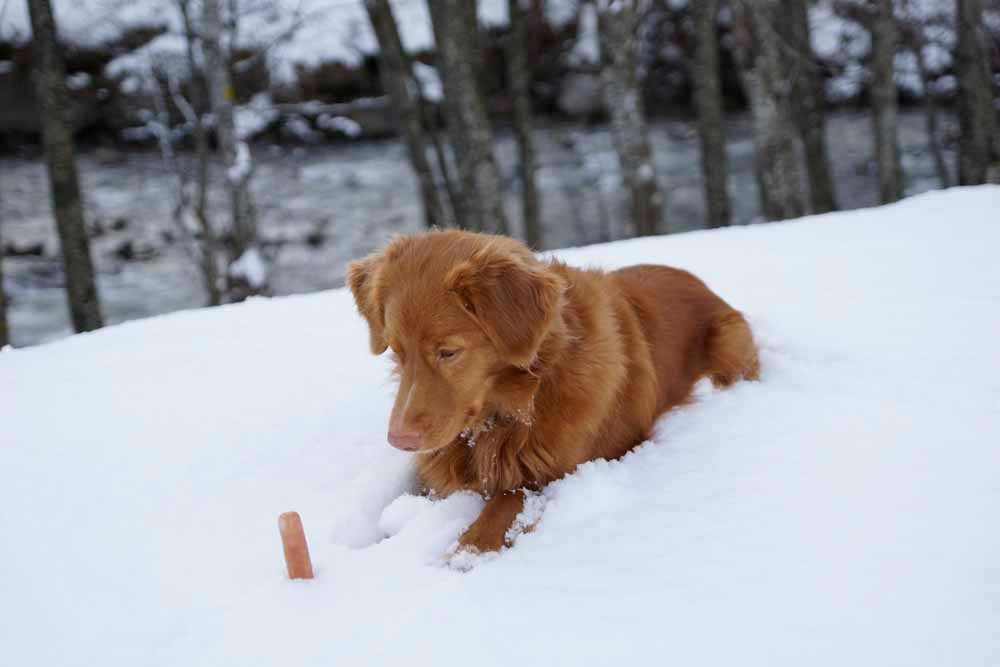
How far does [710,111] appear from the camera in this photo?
487 inches

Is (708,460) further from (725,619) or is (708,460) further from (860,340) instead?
(860,340)

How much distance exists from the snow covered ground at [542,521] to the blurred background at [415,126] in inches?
194

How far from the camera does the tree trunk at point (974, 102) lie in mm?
9039

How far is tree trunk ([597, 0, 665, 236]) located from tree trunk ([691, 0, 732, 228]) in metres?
2.67

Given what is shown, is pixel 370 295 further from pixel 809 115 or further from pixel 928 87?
pixel 928 87

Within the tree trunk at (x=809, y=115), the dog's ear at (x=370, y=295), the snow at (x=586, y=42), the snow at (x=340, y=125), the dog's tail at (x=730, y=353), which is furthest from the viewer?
the snow at (x=340, y=125)

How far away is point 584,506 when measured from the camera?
2270mm

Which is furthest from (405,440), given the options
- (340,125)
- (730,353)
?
(340,125)

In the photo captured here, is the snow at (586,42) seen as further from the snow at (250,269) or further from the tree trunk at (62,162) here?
the tree trunk at (62,162)

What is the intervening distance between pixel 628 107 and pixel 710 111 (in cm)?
333

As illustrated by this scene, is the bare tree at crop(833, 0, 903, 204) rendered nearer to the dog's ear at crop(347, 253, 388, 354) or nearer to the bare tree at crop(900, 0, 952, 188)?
the bare tree at crop(900, 0, 952, 188)

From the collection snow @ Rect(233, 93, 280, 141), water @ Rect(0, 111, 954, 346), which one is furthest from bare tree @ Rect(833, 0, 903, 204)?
snow @ Rect(233, 93, 280, 141)

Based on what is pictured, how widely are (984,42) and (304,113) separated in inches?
474

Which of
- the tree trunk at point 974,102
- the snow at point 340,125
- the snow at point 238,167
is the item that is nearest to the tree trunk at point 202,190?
the snow at point 340,125
